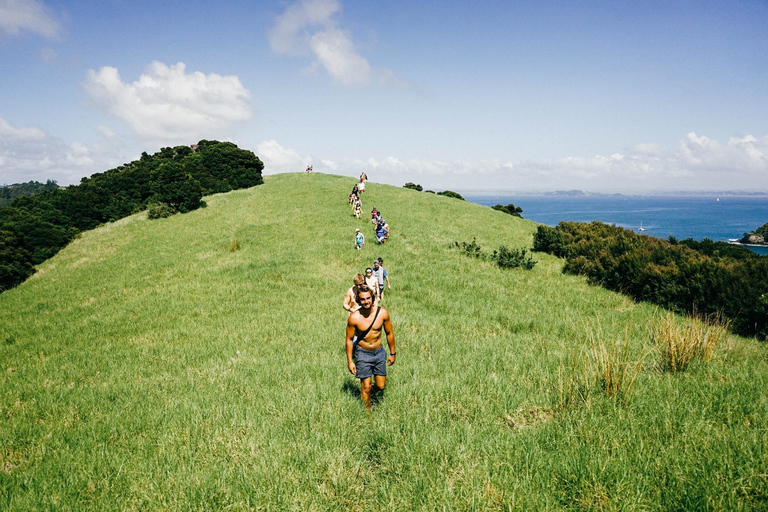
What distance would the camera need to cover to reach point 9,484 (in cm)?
384

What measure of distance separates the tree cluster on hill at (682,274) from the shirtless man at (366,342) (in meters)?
11.8

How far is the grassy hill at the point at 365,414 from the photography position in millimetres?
3215

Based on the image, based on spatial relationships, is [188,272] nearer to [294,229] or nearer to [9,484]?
[294,229]

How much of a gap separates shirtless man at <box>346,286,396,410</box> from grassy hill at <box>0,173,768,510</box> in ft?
1.54

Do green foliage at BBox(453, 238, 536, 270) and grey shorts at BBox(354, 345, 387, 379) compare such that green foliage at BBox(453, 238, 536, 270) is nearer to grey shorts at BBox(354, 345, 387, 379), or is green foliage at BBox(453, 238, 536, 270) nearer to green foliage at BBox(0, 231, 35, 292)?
grey shorts at BBox(354, 345, 387, 379)

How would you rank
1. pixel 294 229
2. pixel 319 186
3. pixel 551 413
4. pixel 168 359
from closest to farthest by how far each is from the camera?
pixel 551 413, pixel 168 359, pixel 294 229, pixel 319 186

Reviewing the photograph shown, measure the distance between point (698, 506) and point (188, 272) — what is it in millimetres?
19875

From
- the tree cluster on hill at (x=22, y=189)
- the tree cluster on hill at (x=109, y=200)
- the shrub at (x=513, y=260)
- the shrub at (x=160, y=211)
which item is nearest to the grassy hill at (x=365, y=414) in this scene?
the shrub at (x=513, y=260)

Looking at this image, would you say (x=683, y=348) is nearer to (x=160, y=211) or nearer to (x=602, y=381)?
(x=602, y=381)

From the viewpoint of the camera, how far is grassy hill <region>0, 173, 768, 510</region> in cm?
321

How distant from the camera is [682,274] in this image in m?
12.1

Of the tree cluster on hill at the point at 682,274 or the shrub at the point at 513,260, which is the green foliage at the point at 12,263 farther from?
the tree cluster on hill at the point at 682,274

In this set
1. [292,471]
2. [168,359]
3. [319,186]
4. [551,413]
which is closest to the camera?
[292,471]

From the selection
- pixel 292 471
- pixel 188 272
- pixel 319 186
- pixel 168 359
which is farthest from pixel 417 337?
pixel 319 186
